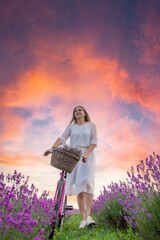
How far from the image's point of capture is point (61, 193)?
3.53 m

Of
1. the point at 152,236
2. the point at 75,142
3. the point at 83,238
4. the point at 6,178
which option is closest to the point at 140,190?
the point at 152,236

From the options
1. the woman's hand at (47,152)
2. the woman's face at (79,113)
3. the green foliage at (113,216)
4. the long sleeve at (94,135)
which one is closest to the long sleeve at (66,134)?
the woman's face at (79,113)

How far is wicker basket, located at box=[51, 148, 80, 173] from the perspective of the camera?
126 inches

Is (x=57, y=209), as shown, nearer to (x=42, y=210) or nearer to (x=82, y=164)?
(x=42, y=210)

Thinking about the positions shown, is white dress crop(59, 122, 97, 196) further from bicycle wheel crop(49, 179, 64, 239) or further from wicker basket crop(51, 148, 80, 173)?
wicker basket crop(51, 148, 80, 173)

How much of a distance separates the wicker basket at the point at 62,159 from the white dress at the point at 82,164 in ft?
2.90

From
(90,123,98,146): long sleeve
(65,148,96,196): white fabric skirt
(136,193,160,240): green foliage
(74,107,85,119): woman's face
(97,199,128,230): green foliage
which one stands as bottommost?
(136,193,160,240): green foliage

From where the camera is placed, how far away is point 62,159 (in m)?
3.23

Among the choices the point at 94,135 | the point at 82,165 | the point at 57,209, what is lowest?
the point at 57,209

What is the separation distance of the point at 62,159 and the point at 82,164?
3.50 ft

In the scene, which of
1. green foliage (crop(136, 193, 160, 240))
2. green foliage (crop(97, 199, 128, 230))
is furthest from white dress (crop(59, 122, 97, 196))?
green foliage (crop(136, 193, 160, 240))

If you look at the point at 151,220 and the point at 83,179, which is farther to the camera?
the point at 83,179

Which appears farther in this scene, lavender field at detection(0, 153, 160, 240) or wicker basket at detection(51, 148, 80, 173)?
wicker basket at detection(51, 148, 80, 173)

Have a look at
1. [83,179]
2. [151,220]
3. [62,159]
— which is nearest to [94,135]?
[83,179]
